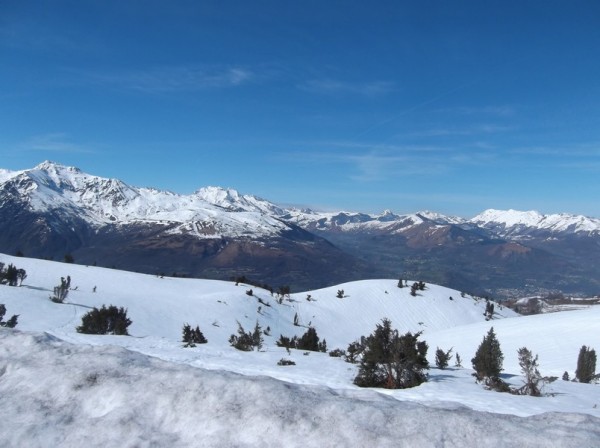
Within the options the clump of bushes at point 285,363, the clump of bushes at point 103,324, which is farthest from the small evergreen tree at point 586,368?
the clump of bushes at point 103,324

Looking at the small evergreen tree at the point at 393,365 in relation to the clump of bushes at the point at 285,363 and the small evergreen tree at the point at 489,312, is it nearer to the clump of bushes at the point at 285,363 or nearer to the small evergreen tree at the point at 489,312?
the clump of bushes at the point at 285,363

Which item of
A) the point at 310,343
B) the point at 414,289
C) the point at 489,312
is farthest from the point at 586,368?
the point at 414,289

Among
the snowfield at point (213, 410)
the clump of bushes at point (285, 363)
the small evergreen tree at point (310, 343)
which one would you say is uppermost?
the snowfield at point (213, 410)

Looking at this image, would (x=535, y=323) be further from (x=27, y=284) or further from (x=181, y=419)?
(x=27, y=284)

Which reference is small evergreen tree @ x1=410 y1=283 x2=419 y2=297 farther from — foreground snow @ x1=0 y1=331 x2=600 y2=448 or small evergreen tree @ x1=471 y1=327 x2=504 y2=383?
foreground snow @ x1=0 y1=331 x2=600 y2=448

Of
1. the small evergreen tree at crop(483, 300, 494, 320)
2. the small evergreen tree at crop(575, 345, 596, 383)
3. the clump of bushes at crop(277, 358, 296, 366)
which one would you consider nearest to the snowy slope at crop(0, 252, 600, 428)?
the clump of bushes at crop(277, 358, 296, 366)

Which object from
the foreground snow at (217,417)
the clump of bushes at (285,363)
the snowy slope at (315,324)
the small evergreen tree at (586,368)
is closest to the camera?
the foreground snow at (217,417)

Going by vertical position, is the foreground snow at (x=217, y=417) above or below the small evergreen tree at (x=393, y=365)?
above

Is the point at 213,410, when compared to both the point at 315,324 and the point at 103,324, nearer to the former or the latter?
the point at 103,324

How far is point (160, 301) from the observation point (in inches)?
1464

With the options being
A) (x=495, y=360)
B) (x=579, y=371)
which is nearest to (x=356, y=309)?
(x=579, y=371)

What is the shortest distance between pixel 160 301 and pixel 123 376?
1357 inches

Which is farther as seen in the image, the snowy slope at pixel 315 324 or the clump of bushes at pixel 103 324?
the clump of bushes at pixel 103 324

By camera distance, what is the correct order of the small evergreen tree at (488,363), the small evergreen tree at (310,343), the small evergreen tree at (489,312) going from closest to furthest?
the small evergreen tree at (488,363) < the small evergreen tree at (310,343) < the small evergreen tree at (489,312)
